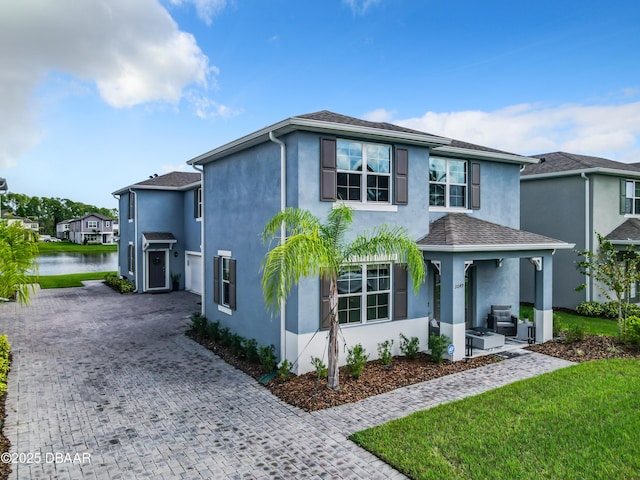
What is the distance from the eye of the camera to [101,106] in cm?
2094

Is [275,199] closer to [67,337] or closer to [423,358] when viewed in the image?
[423,358]

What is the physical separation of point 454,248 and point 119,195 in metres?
22.2

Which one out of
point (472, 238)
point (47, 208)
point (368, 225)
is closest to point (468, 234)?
point (472, 238)

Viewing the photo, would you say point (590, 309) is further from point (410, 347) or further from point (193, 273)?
point (193, 273)

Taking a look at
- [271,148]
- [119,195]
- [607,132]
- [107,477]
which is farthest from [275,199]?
[607,132]

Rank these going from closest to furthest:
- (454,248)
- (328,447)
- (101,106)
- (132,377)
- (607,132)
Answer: (328,447)
(132,377)
(454,248)
(101,106)
(607,132)

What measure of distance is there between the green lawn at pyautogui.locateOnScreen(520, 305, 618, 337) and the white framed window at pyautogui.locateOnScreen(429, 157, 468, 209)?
16.5ft

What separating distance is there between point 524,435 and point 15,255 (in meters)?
10.0

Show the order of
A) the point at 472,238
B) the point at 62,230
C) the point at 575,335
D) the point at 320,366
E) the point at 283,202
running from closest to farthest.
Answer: the point at 320,366, the point at 283,202, the point at 472,238, the point at 575,335, the point at 62,230

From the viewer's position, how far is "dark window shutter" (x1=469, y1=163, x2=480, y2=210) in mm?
13062

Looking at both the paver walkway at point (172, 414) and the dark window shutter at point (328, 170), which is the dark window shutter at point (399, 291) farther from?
the dark window shutter at point (328, 170)

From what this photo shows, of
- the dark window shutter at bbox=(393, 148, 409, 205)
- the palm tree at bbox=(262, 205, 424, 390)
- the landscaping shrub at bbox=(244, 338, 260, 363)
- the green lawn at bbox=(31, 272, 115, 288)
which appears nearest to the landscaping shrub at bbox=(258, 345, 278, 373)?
the landscaping shrub at bbox=(244, 338, 260, 363)

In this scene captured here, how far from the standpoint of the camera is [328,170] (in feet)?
31.4

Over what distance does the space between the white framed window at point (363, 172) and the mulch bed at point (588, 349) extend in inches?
244
